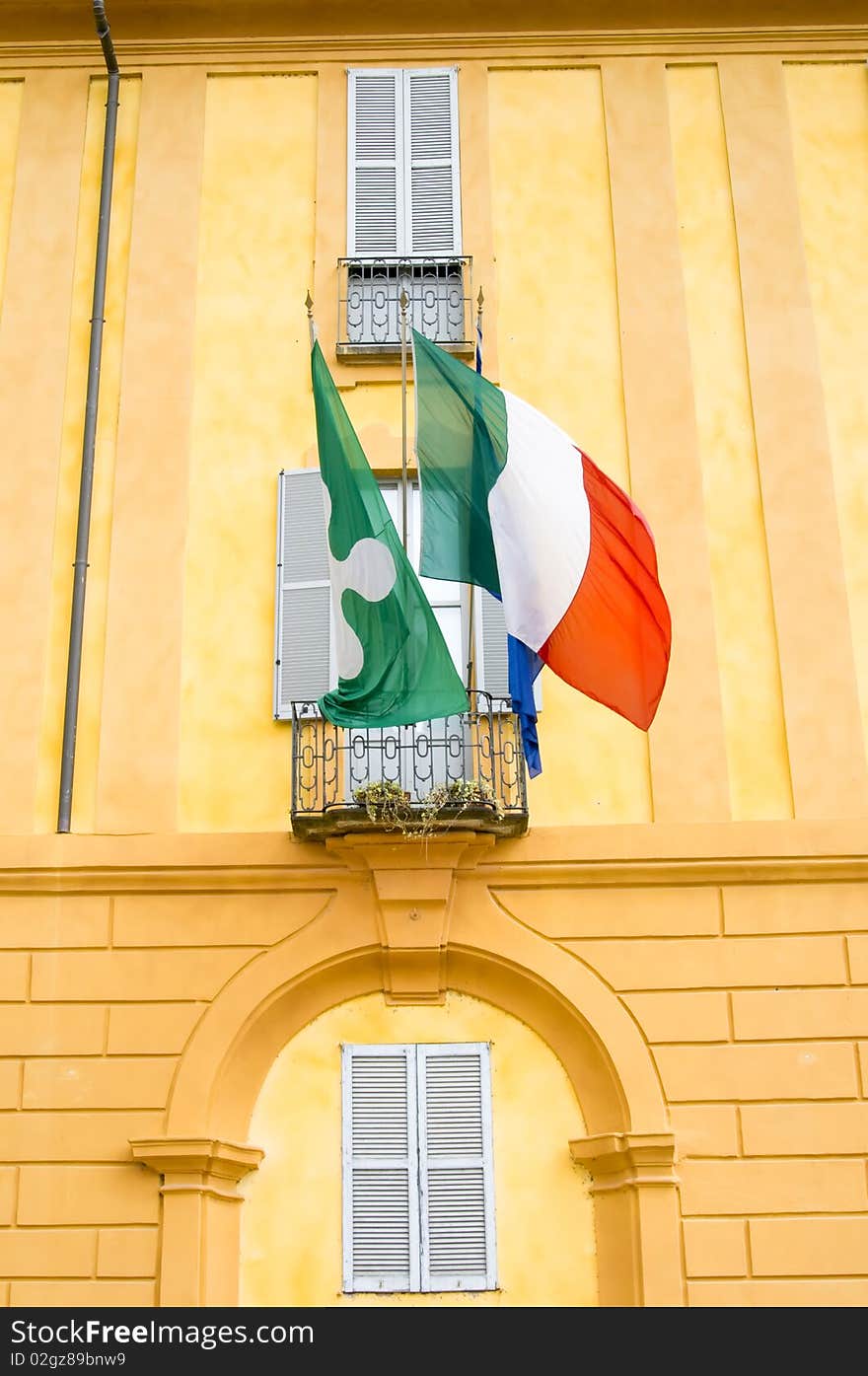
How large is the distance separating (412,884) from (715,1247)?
3024mm

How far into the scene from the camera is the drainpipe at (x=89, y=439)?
37.3ft

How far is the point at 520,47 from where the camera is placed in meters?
13.6

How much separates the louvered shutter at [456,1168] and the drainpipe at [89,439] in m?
3.11

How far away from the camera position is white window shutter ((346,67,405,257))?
1319 cm

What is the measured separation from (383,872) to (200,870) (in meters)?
1.26

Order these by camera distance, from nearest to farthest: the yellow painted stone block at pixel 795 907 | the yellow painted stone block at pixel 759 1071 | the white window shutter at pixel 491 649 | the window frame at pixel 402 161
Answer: the yellow painted stone block at pixel 759 1071, the yellow painted stone block at pixel 795 907, the white window shutter at pixel 491 649, the window frame at pixel 402 161

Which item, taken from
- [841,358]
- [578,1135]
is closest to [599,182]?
[841,358]

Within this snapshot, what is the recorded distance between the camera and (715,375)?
1248 cm

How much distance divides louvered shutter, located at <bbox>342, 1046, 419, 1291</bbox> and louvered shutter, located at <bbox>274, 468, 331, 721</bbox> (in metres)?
2.54

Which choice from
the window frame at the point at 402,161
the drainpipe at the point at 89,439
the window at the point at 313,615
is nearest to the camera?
the drainpipe at the point at 89,439

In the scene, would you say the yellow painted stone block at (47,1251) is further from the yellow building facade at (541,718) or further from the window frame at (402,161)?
the window frame at (402,161)

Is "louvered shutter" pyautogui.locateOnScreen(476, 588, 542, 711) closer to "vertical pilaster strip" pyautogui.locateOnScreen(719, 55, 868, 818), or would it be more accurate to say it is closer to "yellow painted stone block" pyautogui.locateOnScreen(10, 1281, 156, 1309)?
"vertical pilaster strip" pyautogui.locateOnScreen(719, 55, 868, 818)

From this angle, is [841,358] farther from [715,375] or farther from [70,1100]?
[70,1100]

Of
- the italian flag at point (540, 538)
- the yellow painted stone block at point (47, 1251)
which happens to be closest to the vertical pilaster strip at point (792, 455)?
the italian flag at point (540, 538)
